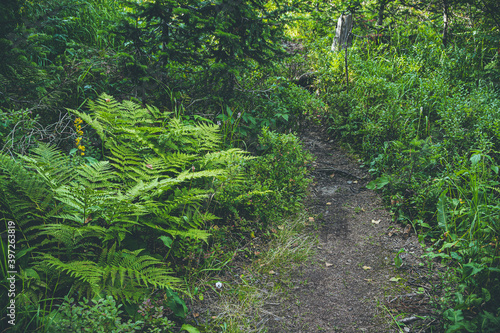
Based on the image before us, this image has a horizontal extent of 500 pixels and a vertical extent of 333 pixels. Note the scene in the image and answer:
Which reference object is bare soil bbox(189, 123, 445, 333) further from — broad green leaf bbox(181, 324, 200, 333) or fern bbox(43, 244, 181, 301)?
fern bbox(43, 244, 181, 301)

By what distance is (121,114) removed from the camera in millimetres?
3057

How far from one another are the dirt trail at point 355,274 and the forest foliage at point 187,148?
0.21 metres

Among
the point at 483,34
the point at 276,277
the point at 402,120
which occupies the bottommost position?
the point at 276,277

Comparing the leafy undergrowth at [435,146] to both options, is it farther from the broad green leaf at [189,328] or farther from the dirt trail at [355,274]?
the broad green leaf at [189,328]

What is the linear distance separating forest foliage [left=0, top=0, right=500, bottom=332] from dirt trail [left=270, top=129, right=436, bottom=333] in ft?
0.69

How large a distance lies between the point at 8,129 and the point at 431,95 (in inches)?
224

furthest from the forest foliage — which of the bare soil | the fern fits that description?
the bare soil

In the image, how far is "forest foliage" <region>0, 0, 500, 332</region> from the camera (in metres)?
2.13

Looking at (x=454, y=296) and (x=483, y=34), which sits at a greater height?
(x=483, y=34)

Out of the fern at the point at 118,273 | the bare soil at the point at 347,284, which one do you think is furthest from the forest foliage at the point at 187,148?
the bare soil at the point at 347,284

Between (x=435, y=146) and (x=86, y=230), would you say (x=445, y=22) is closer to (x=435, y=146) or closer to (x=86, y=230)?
(x=435, y=146)

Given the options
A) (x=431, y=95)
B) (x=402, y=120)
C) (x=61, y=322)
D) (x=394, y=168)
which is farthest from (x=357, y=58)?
(x=61, y=322)

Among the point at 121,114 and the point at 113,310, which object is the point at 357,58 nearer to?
the point at 121,114

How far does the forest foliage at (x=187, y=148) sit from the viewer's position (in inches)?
83.9
